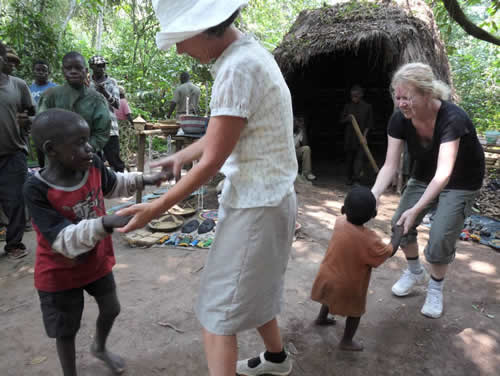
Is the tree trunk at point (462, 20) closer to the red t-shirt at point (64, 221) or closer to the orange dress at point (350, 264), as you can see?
the orange dress at point (350, 264)

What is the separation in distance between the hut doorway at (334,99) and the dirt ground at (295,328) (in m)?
6.37

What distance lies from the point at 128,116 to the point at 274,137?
5491mm

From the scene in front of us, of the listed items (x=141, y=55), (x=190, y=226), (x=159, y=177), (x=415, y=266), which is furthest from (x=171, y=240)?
(x=141, y=55)

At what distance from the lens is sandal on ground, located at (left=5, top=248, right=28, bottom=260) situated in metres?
3.57

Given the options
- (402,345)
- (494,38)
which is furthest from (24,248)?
(494,38)

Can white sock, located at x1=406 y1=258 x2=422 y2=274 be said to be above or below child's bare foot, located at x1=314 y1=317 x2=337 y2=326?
above

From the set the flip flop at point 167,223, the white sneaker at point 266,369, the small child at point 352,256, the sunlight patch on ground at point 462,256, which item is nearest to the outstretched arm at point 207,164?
the small child at point 352,256

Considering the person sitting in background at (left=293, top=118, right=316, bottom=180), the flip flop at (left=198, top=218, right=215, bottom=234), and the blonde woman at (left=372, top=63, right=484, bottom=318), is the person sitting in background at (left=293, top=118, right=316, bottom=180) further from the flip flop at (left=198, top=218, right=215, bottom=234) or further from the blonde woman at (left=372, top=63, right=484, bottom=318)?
the blonde woman at (left=372, top=63, right=484, bottom=318)

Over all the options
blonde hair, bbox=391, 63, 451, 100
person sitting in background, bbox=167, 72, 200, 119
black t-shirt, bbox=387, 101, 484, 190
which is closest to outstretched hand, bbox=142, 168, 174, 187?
blonde hair, bbox=391, 63, 451, 100

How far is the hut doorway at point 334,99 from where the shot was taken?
976 centimetres

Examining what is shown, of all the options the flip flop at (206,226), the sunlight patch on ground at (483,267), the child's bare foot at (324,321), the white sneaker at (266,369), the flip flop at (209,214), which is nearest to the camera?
the white sneaker at (266,369)

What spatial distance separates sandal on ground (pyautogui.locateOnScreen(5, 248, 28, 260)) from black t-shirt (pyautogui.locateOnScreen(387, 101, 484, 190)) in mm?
3735

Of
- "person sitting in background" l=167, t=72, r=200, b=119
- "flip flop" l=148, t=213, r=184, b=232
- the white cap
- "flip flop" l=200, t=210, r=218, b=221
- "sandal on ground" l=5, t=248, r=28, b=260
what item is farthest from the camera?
"person sitting in background" l=167, t=72, r=200, b=119

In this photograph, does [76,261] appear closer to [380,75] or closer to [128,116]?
[128,116]
